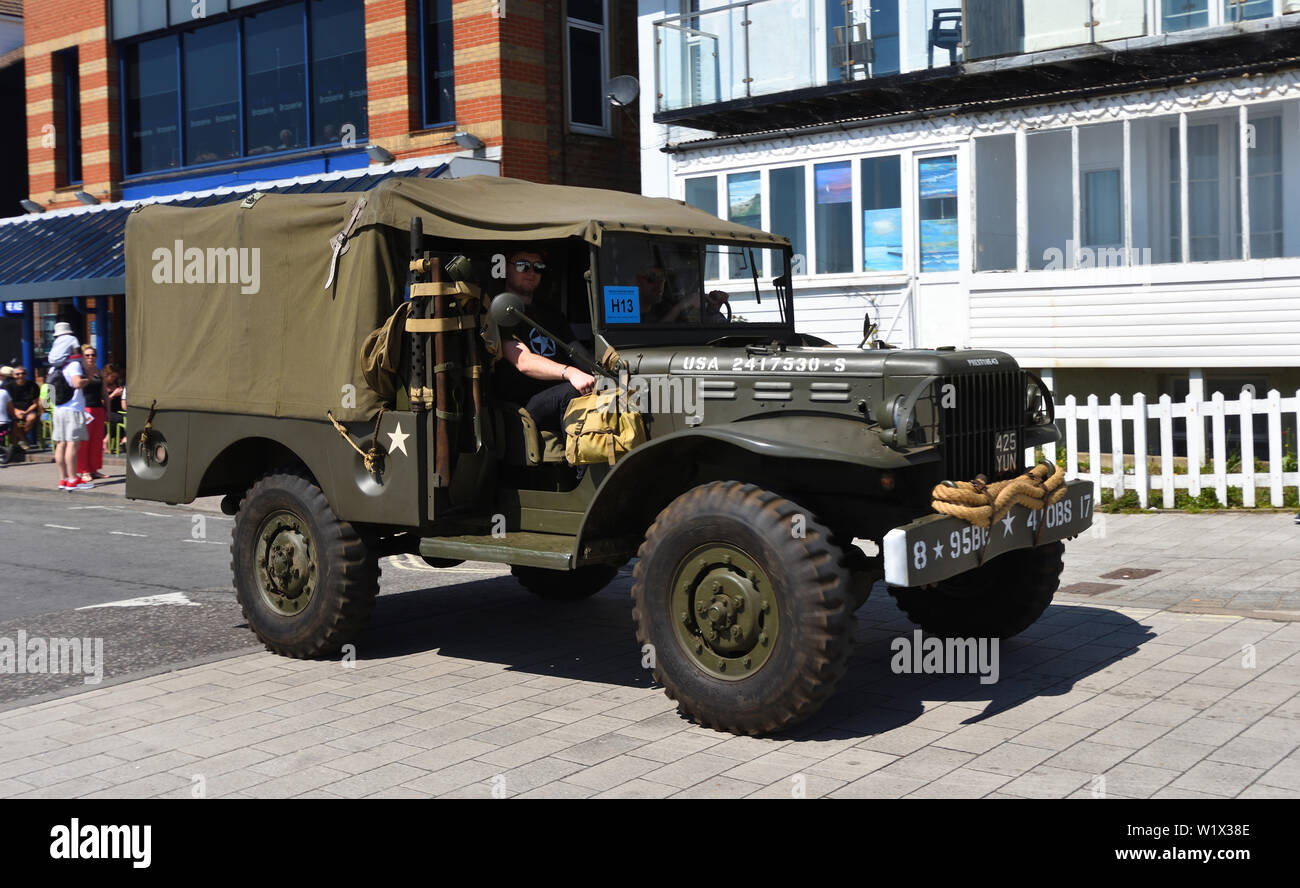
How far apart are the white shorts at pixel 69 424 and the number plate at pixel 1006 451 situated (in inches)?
550

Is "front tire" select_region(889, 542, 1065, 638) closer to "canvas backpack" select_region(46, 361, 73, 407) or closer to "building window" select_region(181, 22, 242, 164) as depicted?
"canvas backpack" select_region(46, 361, 73, 407)

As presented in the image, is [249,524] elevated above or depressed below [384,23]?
below

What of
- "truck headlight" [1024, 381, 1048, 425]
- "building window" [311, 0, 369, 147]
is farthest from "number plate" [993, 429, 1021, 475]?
"building window" [311, 0, 369, 147]

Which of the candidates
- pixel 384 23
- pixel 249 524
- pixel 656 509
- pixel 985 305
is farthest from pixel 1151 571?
pixel 384 23

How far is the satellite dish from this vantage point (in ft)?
64.2

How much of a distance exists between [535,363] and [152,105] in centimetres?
2089

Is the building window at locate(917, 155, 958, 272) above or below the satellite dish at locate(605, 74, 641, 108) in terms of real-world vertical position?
below

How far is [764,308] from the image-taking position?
775 centimetres

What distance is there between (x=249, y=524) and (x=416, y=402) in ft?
5.16

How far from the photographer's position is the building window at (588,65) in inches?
811

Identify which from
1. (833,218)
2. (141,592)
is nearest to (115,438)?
(833,218)

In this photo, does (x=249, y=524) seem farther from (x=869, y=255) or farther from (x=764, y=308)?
(x=869, y=255)

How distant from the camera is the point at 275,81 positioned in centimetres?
2255

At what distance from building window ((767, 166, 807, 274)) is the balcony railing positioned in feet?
3.86
